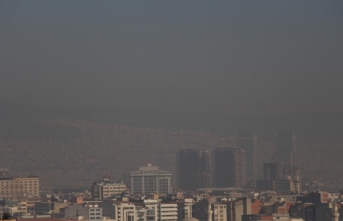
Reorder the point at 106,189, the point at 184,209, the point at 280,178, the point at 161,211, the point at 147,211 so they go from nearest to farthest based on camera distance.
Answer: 1. the point at 147,211
2. the point at 161,211
3. the point at 184,209
4. the point at 106,189
5. the point at 280,178

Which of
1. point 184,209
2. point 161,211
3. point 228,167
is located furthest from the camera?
point 228,167

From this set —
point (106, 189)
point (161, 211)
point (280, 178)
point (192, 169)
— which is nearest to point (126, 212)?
point (161, 211)

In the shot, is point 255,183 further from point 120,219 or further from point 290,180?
point 120,219

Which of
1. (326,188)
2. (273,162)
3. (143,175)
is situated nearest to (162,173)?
(143,175)

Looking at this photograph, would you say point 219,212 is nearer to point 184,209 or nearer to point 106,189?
point 184,209

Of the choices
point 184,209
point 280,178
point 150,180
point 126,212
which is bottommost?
point 126,212

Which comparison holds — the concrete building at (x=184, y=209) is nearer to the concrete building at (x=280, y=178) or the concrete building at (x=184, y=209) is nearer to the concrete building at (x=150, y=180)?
the concrete building at (x=280, y=178)

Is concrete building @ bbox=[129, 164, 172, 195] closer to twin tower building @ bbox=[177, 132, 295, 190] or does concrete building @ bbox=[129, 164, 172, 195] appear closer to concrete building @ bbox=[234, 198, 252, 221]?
twin tower building @ bbox=[177, 132, 295, 190]
